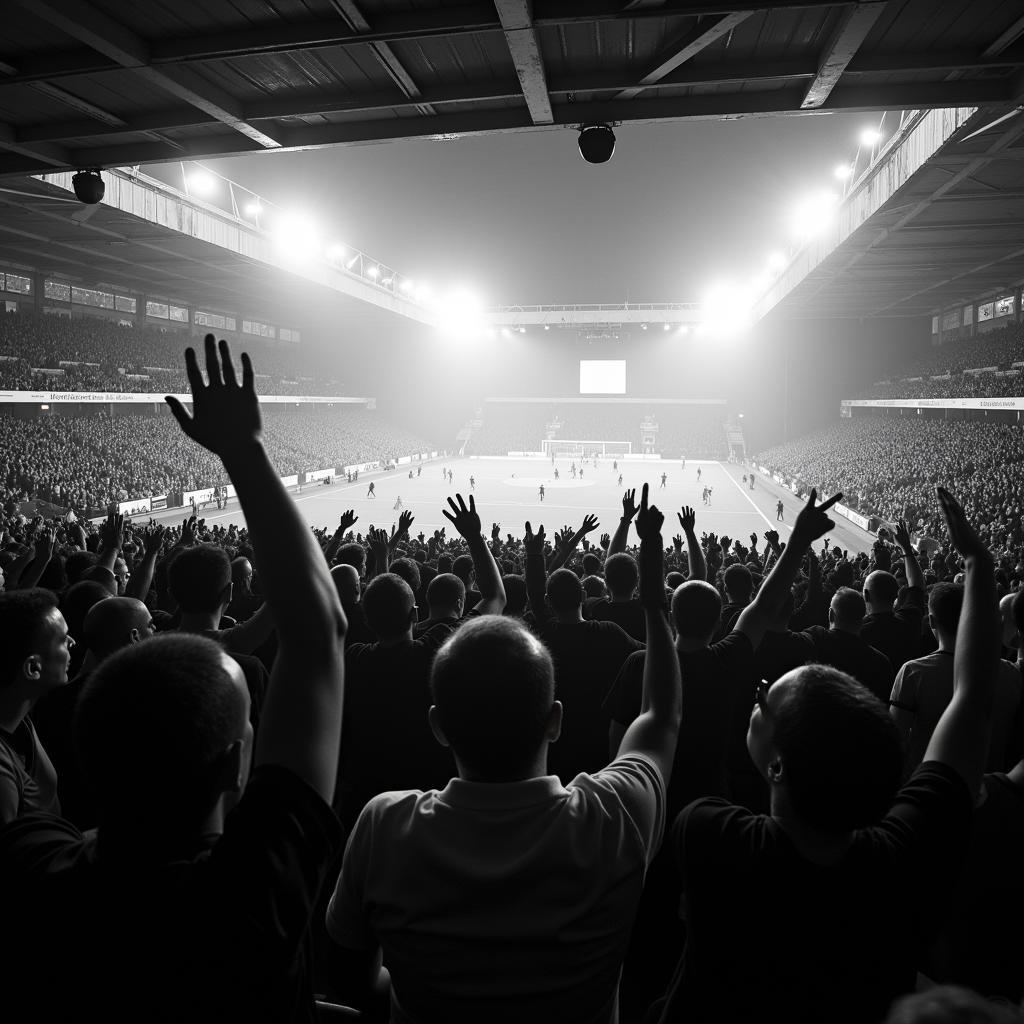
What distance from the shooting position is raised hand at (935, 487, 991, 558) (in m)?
2.56

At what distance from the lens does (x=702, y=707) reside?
3.21 metres

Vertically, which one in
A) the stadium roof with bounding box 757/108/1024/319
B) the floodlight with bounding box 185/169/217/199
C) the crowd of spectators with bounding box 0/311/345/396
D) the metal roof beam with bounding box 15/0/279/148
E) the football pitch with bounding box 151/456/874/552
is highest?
the floodlight with bounding box 185/169/217/199

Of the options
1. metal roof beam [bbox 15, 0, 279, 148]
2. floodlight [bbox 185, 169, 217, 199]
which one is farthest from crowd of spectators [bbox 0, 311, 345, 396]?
metal roof beam [bbox 15, 0, 279, 148]

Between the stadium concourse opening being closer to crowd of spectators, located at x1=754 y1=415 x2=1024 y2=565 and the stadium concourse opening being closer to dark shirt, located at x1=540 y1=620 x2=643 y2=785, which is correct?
dark shirt, located at x1=540 y1=620 x2=643 y2=785

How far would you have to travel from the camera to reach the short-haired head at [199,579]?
412cm

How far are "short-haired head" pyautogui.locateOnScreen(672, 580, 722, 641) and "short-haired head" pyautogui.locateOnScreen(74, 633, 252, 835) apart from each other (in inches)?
105

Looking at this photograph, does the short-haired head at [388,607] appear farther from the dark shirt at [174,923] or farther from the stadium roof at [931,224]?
the stadium roof at [931,224]

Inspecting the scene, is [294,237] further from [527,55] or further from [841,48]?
[841,48]

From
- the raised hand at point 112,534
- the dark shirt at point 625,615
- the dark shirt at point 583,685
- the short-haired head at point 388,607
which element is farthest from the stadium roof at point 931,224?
the raised hand at point 112,534

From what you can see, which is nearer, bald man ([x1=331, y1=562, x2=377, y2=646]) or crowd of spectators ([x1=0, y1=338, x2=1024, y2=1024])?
crowd of spectators ([x1=0, y1=338, x2=1024, y2=1024])

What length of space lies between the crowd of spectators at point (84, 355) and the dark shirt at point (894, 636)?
118ft

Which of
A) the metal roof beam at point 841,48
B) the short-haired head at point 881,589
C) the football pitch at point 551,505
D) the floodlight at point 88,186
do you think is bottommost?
the football pitch at point 551,505

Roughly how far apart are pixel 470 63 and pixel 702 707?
24.9 feet

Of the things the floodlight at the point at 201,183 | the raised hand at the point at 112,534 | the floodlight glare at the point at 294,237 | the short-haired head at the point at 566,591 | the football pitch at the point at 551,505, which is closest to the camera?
the short-haired head at the point at 566,591
